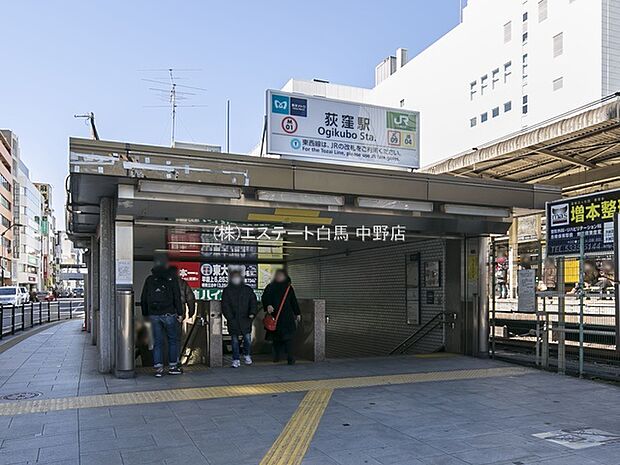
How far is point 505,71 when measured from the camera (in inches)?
1459

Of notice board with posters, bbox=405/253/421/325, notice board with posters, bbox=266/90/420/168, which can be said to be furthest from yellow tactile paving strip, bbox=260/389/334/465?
notice board with posters, bbox=405/253/421/325

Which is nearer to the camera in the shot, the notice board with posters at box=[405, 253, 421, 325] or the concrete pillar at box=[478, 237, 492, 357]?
the concrete pillar at box=[478, 237, 492, 357]

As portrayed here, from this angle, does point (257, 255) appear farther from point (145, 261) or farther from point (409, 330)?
point (409, 330)

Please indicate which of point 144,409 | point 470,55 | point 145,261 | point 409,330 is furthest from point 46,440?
point 470,55

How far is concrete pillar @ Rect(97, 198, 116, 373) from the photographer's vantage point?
885 centimetres

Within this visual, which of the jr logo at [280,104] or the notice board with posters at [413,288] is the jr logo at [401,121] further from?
the notice board with posters at [413,288]

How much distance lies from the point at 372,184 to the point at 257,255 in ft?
26.9

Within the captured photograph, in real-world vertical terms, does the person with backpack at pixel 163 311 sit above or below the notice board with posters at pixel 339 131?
below

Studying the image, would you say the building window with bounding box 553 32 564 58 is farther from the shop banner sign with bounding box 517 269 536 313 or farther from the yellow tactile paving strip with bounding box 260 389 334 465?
the yellow tactile paving strip with bounding box 260 389 334 465

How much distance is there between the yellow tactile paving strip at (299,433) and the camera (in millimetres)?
4864

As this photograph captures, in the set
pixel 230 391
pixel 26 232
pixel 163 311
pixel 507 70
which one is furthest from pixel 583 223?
pixel 26 232

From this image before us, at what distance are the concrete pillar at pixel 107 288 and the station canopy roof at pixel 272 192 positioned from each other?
0.30 meters

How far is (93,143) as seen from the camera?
285 inches

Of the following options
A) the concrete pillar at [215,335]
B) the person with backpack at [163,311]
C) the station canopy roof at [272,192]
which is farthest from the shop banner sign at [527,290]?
the person with backpack at [163,311]
